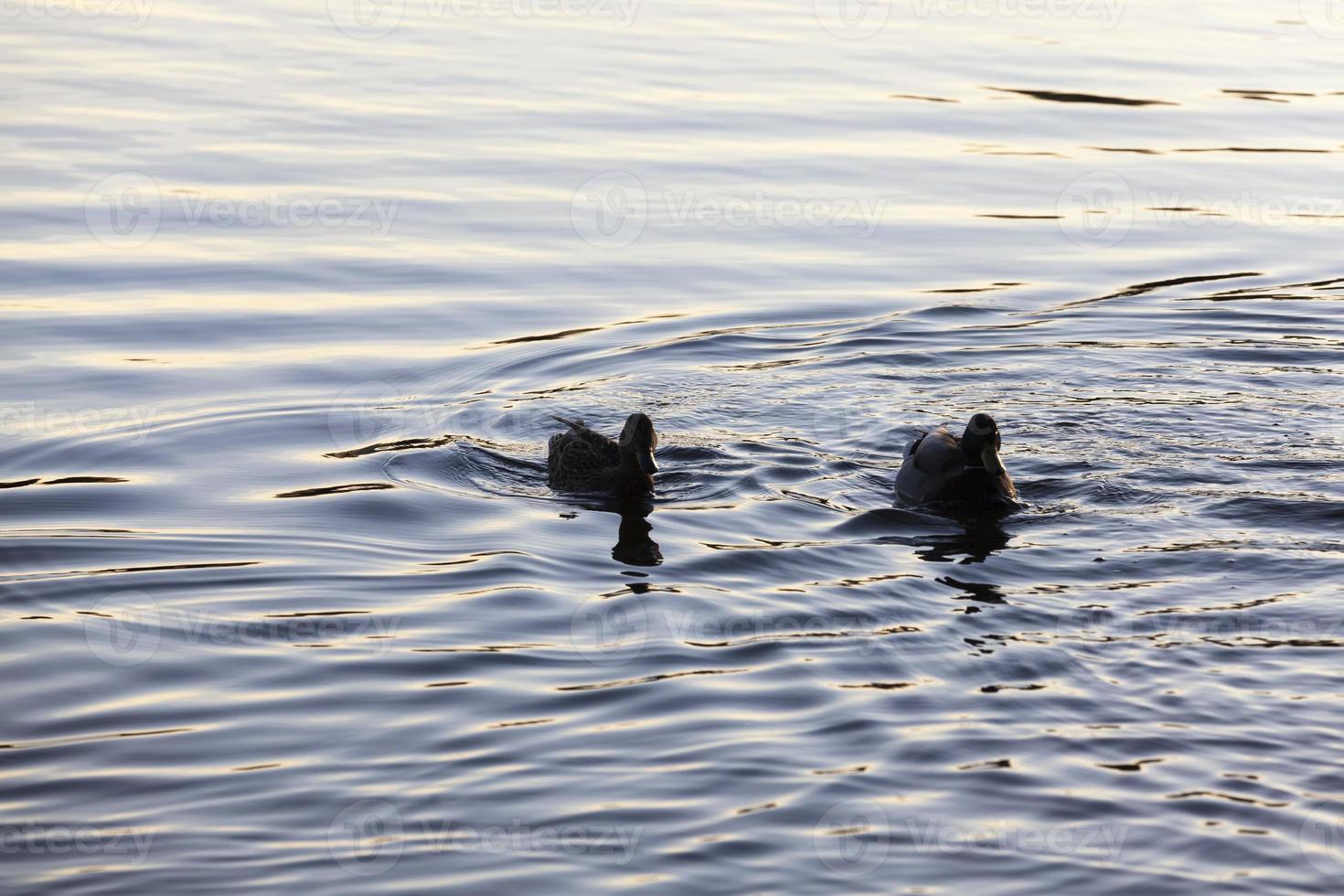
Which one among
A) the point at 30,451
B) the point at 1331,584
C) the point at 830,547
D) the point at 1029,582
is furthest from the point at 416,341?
the point at 1331,584

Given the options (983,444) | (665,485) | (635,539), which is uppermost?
(983,444)

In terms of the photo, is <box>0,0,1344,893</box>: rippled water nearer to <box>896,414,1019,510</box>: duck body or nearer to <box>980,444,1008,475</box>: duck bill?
<box>896,414,1019,510</box>: duck body

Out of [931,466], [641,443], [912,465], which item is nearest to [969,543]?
[931,466]

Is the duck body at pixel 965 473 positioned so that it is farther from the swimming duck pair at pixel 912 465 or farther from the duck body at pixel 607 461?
the duck body at pixel 607 461

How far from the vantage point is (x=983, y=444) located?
10.4 metres

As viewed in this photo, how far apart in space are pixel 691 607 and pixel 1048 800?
263 cm

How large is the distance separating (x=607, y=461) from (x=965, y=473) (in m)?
2.28

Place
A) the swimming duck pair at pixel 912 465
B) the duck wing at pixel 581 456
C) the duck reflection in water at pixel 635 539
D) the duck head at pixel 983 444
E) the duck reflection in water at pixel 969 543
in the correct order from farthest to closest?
the duck wing at pixel 581 456 → the swimming duck pair at pixel 912 465 → the duck head at pixel 983 444 → the duck reflection in water at pixel 635 539 → the duck reflection in water at pixel 969 543

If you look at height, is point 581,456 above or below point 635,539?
above

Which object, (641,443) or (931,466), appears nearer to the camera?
(931,466)

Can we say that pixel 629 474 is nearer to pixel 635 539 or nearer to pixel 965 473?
pixel 635 539

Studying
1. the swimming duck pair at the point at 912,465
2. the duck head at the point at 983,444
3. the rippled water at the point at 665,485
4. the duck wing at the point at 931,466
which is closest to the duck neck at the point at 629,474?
the swimming duck pair at the point at 912,465

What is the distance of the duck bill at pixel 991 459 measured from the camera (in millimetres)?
10438

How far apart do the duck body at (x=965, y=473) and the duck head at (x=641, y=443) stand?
163cm
